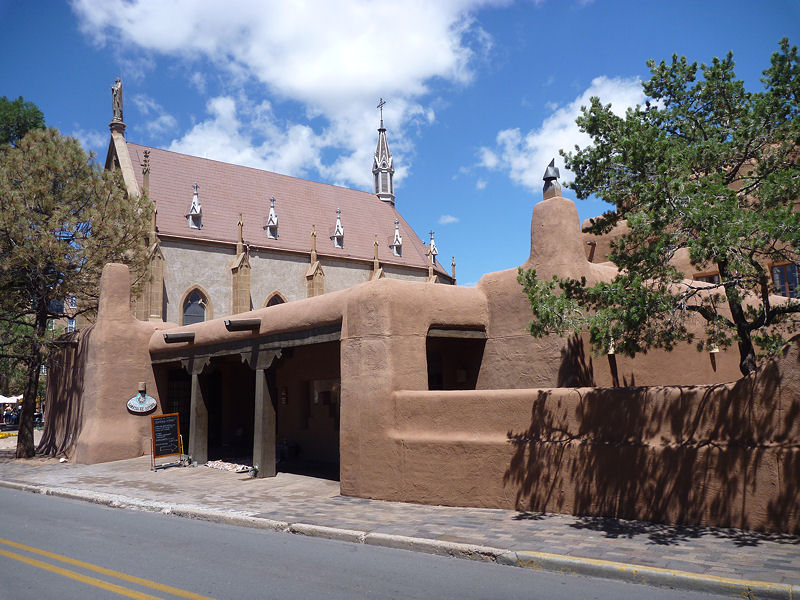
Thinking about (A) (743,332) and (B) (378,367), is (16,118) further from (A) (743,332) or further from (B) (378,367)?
(A) (743,332)

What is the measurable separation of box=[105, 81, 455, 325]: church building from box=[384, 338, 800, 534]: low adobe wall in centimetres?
1927

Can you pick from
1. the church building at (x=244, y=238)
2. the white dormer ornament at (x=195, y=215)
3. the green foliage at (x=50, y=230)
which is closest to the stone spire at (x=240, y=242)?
the church building at (x=244, y=238)

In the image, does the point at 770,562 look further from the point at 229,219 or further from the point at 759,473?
the point at 229,219

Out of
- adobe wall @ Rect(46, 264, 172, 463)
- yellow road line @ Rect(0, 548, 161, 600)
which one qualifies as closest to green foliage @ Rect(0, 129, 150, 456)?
adobe wall @ Rect(46, 264, 172, 463)

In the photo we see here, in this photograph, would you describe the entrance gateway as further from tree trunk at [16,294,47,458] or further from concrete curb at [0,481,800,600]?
tree trunk at [16,294,47,458]

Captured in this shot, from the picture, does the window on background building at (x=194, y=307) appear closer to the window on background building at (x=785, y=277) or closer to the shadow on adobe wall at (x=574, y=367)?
the shadow on adobe wall at (x=574, y=367)

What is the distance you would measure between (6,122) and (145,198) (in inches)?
727

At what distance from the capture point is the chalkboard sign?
682 inches

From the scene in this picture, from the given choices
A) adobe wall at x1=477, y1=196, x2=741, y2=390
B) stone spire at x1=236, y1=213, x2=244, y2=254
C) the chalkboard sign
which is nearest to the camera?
adobe wall at x1=477, y1=196, x2=741, y2=390

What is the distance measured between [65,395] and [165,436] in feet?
24.5

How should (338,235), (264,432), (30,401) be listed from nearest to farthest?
(264,432), (30,401), (338,235)

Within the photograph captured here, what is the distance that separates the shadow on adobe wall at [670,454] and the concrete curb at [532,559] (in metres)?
2.20

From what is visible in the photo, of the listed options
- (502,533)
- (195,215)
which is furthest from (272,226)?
(502,533)

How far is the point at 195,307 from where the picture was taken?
34469 mm
